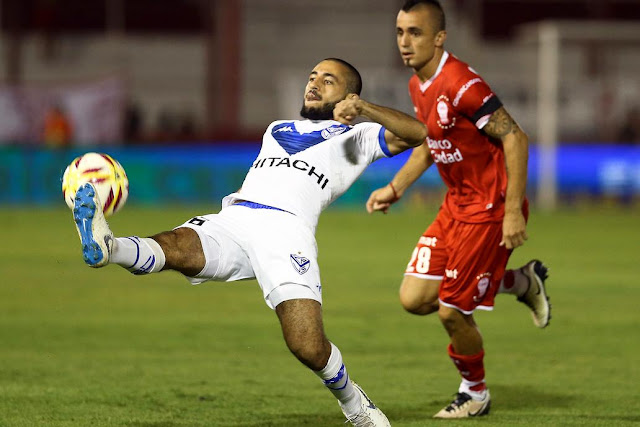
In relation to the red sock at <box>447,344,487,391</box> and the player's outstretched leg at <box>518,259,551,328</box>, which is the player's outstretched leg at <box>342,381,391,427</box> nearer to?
the red sock at <box>447,344,487,391</box>

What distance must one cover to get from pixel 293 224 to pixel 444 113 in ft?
4.45

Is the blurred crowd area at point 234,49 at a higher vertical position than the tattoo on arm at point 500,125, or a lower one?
lower

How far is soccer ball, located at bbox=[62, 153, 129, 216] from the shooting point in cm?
566

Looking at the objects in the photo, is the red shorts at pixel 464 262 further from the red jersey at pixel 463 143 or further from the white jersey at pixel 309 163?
the white jersey at pixel 309 163

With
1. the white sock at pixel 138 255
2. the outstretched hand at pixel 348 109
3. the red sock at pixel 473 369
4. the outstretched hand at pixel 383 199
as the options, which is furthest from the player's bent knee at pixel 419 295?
the white sock at pixel 138 255

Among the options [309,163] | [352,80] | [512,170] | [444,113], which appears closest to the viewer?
[309,163]

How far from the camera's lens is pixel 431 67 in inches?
271

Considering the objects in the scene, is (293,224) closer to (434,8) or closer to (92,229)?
(92,229)

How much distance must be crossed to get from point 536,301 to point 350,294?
4.84 meters

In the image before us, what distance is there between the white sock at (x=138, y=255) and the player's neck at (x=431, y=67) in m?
2.11

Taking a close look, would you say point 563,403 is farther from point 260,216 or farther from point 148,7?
point 148,7

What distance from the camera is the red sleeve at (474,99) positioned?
21.8 feet

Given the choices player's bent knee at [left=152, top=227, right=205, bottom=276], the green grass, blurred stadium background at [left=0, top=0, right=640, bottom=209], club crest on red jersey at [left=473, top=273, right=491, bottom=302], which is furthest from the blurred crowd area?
player's bent knee at [left=152, top=227, right=205, bottom=276]

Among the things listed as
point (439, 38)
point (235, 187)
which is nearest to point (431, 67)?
point (439, 38)
